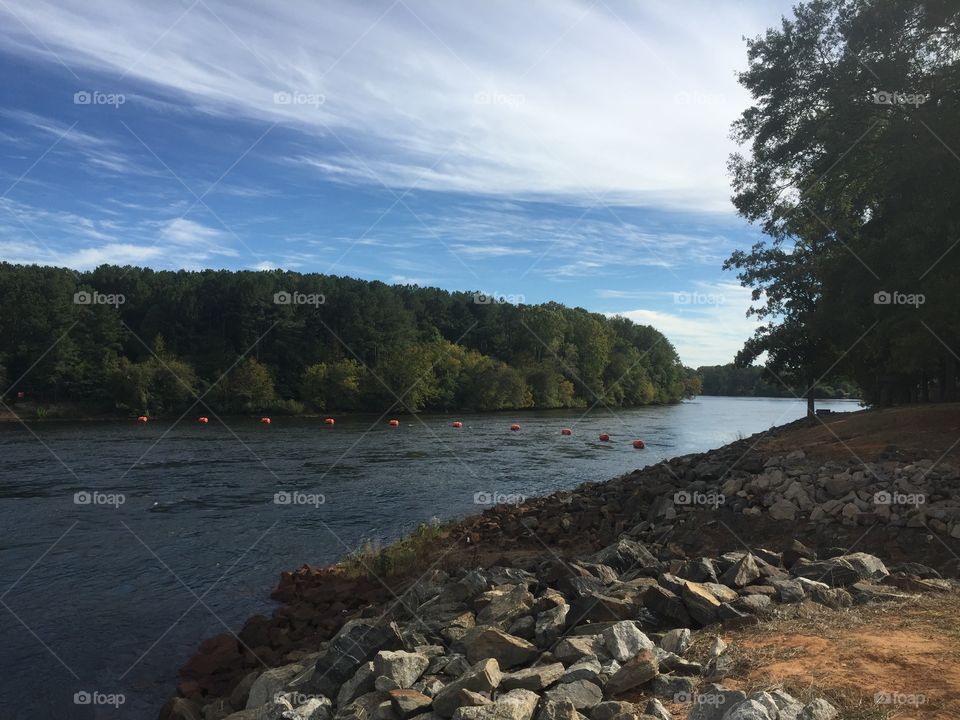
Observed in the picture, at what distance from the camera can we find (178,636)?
1210 centimetres

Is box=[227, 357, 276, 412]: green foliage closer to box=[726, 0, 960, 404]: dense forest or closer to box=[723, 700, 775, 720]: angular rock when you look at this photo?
box=[726, 0, 960, 404]: dense forest

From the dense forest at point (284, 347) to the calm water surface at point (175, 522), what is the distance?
106ft

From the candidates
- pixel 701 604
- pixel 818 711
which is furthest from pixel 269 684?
pixel 818 711

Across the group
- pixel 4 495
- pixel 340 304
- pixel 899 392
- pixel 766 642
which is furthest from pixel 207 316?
pixel 766 642

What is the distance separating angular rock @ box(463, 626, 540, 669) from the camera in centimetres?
769

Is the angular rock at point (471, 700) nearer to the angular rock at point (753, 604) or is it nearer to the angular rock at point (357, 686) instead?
the angular rock at point (357, 686)

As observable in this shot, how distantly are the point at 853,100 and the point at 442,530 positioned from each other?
52.4 feet

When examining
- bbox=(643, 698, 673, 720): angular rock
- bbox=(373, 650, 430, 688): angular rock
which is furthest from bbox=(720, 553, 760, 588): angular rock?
bbox=(373, 650, 430, 688): angular rock

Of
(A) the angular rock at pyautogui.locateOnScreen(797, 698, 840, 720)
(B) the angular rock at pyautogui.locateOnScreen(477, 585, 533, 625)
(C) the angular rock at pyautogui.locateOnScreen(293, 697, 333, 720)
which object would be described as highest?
(A) the angular rock at pyautogui.locateOnScreen(797, 698, 840, 720)

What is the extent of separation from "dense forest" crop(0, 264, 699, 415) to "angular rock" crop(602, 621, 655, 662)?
6350 cm

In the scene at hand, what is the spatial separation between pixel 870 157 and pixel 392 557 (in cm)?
1659

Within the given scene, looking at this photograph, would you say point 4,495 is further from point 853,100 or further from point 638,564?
point 853,100

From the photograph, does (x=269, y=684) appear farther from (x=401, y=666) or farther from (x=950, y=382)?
(x=950, y=382)

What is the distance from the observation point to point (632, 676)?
664 centimetres
